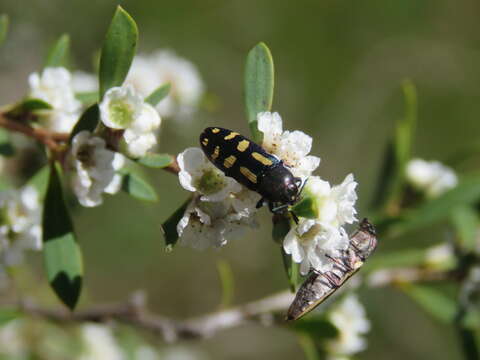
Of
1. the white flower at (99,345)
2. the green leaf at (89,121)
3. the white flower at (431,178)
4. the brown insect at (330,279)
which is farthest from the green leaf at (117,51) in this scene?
the white flower at (99,345)

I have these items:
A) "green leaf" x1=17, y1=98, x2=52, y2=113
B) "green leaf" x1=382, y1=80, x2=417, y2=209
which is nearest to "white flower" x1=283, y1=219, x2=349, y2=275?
"green leaf" x1=17, y1=98, x2=52, y2=113

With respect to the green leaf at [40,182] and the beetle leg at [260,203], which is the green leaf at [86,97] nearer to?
the green leaf at [40,182]

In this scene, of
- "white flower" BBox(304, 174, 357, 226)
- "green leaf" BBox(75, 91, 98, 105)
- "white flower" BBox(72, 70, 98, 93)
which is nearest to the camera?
"white flower" BBox(304, 174, 357, 226)

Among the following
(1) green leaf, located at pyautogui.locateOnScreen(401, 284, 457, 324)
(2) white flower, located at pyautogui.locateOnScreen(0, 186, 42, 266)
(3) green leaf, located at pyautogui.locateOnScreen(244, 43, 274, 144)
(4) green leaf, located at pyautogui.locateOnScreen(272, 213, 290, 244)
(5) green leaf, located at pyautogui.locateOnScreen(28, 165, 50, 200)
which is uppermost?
(3) green leaf, located at pyautogui.locateOnScreen(244, 43, 274, 144)

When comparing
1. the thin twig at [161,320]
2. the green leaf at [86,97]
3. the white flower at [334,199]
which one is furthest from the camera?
the thin twig at [161,320]

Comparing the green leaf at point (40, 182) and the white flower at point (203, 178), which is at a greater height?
the white flower at point (203, 178)

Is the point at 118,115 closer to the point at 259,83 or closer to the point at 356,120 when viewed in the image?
the point at 259,83

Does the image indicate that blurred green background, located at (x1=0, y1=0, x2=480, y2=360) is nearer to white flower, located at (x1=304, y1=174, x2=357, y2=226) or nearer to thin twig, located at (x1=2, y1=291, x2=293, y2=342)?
thin twig, located at (x1=2, y1=291, x2=293, y2=342)
